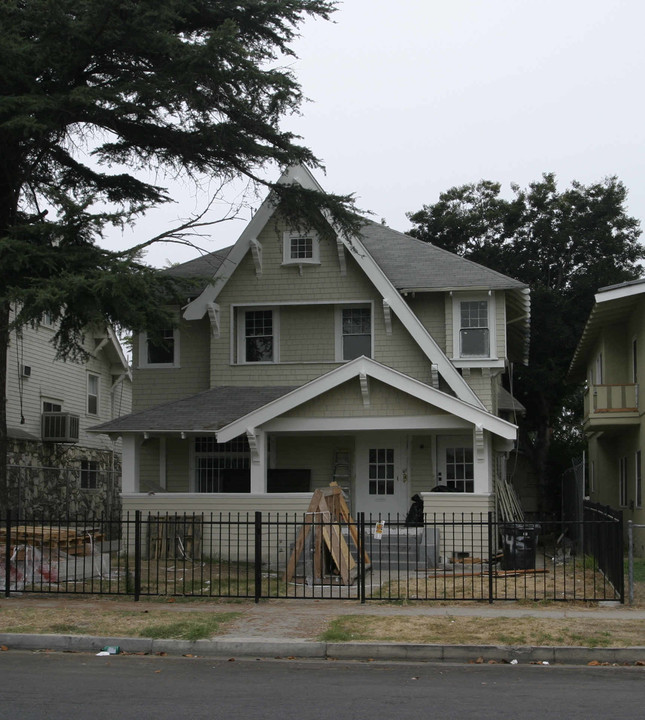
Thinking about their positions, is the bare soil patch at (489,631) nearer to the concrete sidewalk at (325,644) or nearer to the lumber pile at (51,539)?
the concrete sidewalk at (325,644)

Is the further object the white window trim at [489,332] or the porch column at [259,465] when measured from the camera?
the white window trim at [489,332]

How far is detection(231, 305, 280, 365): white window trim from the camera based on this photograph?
24312 mm

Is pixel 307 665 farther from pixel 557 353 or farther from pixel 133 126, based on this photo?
pixel 557 353

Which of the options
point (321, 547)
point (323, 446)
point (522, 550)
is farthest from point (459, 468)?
point (321, 547)

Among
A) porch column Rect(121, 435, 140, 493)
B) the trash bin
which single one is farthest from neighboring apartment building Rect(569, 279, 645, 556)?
porch column Rect(121, 435, 140, 493)

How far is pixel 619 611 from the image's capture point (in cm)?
1365

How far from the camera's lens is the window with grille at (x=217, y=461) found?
23.9 meters

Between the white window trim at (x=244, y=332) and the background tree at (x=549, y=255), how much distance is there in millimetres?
13769

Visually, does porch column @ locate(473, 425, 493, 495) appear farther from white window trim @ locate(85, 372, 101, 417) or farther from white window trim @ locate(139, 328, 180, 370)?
white window trim @ locate(85, 372, 101, 417)

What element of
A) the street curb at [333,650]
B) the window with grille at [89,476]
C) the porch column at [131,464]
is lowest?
the street curb at [333,650]

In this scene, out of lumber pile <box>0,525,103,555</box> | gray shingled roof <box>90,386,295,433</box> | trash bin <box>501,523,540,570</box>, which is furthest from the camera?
gray shingled roof <box>90,386,295,433</box>

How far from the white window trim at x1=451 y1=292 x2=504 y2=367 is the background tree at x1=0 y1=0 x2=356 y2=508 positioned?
3.93 meters

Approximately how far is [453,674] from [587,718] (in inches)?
99.5

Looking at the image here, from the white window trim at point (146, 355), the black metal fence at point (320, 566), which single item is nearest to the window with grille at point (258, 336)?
the white window trim at point (146, 355)
